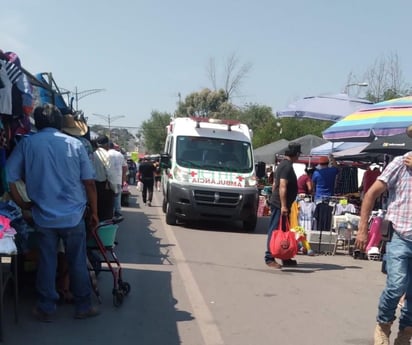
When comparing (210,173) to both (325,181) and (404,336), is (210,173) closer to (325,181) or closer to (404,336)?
(325,181)

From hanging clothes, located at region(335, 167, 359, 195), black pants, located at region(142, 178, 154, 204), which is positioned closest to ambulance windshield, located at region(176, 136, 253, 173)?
hanging clothes, located at region(335, 167, 359, 195)

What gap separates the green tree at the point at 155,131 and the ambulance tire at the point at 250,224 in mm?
73000

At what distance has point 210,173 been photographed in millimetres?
13039

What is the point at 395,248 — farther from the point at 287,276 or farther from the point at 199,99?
the point at 199,99

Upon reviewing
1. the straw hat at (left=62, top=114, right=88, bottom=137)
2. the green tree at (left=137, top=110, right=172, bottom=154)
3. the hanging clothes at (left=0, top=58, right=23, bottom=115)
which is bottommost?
the green tree at (left=137, top=110, right=172, bottom=154)

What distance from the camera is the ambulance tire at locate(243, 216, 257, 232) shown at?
13117mm

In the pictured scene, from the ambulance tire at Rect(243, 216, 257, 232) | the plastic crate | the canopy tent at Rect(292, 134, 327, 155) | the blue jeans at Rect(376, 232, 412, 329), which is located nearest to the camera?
the blue jeans at Rect(376, 232, 412, 329)

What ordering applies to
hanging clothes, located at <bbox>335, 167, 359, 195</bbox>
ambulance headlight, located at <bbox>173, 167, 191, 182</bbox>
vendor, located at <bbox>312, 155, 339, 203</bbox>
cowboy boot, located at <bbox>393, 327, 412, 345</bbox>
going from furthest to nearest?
hanging clothes, located at <bbox>335, 167, 359, 195</bbox>
ambulance headlight, located at <bbox>173, 167, 191, 182</bbox>
vendor, located at <bbox>312, 155, 339, 203</bbox>
cowboy boot, located at <bbox>393, 327, 412, 345</bbox>

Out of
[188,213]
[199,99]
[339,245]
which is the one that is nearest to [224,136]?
[188,213]

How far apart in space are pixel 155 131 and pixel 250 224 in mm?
75668

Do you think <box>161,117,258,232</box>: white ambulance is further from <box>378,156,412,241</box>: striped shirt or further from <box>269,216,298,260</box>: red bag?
<box>378,156,412,241</box>: striped shirt

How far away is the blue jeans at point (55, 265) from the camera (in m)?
5.17

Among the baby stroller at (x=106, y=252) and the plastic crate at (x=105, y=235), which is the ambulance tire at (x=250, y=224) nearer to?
the baby stroller at (x=106, y=252)

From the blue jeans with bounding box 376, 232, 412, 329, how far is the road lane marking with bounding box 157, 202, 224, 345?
149 centimetres
